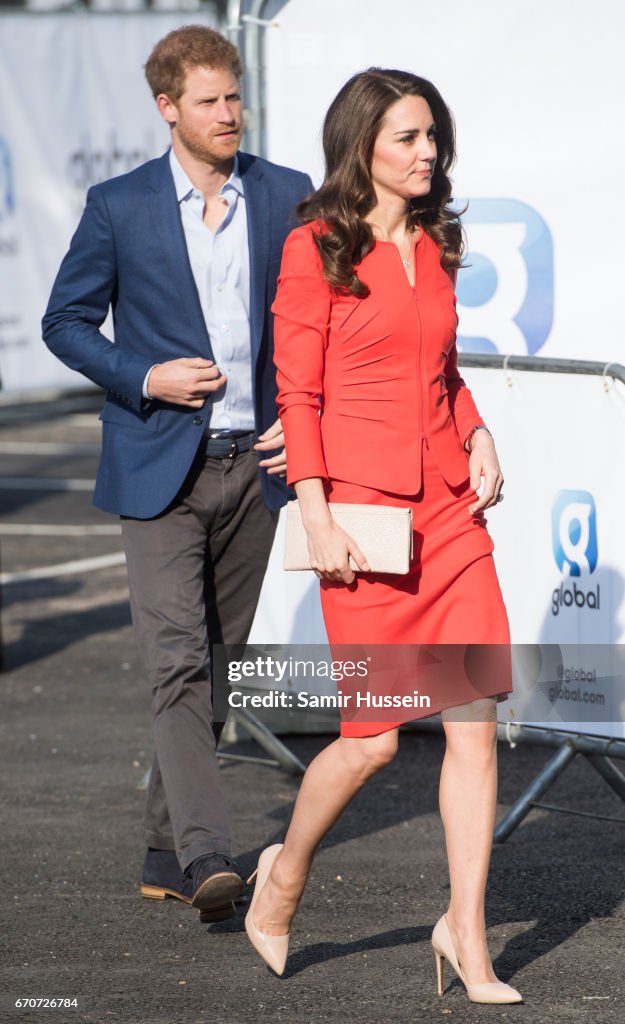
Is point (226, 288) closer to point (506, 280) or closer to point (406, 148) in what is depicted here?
point (406, 148)

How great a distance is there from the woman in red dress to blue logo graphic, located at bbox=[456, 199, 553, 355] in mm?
2021

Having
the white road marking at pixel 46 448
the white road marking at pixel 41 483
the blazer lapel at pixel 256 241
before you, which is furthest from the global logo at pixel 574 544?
the white road marking at pixel 46 448

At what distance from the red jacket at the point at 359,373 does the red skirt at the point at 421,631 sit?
0.06m

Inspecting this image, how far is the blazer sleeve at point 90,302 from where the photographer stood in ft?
15.0

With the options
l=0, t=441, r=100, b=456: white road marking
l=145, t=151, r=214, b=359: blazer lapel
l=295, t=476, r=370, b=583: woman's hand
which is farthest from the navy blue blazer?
l=0, t=441, r=100, b=456: white road marking

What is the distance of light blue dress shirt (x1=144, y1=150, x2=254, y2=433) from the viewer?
15.2 feet

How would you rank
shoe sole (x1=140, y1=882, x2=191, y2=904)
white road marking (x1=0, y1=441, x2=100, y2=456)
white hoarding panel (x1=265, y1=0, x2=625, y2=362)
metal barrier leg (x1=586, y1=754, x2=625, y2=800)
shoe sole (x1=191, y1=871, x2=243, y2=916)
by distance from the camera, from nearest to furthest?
1. shoe sole (x1=191, y1=871, x2=243, y2=916)
2. shoe sole (x1=140, y1=882, x2=191, y2=904)
3. metal barrier leg (x1=586, y1=754, x2=625, y2=800)
4. white hoarding panel (x1=265, y1=0, x2=625, y2=362)
5. white road marking (x1=0, y1=441, x2=100, y2=456)

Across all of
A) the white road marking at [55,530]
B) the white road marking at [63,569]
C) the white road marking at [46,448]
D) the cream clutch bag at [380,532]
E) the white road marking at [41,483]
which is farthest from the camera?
the white road marking at [46,448]

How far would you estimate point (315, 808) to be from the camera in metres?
3.98

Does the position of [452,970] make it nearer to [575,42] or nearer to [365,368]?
[365,368]

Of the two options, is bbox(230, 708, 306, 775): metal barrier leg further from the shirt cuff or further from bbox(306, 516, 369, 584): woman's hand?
bbox(306, 516, 369, 584): woman's hand

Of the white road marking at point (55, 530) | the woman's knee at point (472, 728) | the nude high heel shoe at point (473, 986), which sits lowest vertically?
the white road marking at point (55, 530)

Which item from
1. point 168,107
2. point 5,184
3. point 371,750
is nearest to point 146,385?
point 168,107

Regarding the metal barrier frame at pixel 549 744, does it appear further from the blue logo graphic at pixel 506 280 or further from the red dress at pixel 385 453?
the red dress at pixel 385 453
